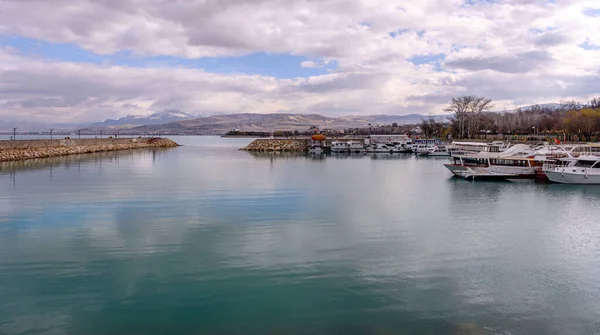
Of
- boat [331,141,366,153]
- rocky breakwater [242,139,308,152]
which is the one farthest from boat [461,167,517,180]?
rocky breakwater [242,139,308,152]

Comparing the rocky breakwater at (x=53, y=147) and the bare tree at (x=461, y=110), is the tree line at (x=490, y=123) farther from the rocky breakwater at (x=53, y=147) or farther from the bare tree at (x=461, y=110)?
the rocky breakwater at (x=53, y=147)

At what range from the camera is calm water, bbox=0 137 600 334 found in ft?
25.5

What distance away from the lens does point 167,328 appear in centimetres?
742

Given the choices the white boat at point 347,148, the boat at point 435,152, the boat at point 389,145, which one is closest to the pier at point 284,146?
the white boat at point 347,148

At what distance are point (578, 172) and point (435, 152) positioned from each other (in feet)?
108

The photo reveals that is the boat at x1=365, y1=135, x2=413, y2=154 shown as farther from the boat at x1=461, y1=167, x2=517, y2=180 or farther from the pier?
the boat at x1=461, y1=167, x2=517, y2=180

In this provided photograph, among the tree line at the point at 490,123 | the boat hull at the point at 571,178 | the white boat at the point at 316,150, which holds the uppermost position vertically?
the tree line at the point at 490,123

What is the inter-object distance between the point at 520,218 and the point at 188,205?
44.3 ft

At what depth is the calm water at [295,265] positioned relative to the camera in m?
7.78

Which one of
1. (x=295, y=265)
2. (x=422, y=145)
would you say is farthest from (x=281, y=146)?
(x=295, y=265)

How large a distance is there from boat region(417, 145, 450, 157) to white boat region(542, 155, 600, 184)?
31257 millimetres

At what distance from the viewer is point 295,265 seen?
10.7 meters

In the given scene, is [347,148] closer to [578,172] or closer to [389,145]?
[389,145]

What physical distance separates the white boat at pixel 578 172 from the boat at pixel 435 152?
31.3 meters
